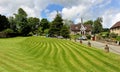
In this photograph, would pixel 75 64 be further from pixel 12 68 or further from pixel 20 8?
pixel 20 8

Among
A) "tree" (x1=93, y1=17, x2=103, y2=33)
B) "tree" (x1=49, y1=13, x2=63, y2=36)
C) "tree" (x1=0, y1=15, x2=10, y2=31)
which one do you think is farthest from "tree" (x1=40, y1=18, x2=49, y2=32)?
"tree" (x1=49, y1=13, x2=63, y2=36)

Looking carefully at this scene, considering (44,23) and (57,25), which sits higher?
(44,23)

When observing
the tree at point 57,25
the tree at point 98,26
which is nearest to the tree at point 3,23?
the tree at point 57,25

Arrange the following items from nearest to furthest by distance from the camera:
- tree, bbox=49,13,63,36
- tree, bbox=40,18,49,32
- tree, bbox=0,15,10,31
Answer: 1. tree, bbox=49,13,63,36
2. tree, bbox=0,15,10,31
3. tree, bbox=40,18,49,32

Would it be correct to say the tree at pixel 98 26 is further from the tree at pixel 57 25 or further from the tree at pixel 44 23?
the tree at pixel 57 25

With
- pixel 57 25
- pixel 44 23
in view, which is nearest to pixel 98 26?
pixel 44 23

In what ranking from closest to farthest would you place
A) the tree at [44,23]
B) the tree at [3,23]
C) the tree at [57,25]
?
the tree at [57,25]
the tree at [3,23]
the tree at [44,23]

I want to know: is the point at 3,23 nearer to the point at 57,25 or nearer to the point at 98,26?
the point at 57,25

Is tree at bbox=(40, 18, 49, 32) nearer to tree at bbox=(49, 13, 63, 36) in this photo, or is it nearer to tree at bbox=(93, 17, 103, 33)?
tree at bbox=(93, 17, 103, 33)

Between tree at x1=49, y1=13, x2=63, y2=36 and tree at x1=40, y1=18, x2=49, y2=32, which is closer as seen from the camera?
tree at x1=49, y1=13, x2=63, y2=36

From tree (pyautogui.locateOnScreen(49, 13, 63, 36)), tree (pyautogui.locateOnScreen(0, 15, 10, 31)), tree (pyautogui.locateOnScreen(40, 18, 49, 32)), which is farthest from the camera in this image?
tree (pyautogui.locateOnScreen(40, 18, 49, 32))

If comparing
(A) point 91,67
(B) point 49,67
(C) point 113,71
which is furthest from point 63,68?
(C) point 113,71

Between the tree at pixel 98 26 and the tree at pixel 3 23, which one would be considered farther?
the tree at pixel 98 26

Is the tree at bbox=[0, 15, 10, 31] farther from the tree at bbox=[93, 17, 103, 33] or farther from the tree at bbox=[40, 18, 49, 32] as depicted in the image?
the tree at bbox=[93, 17, 103, 33]
